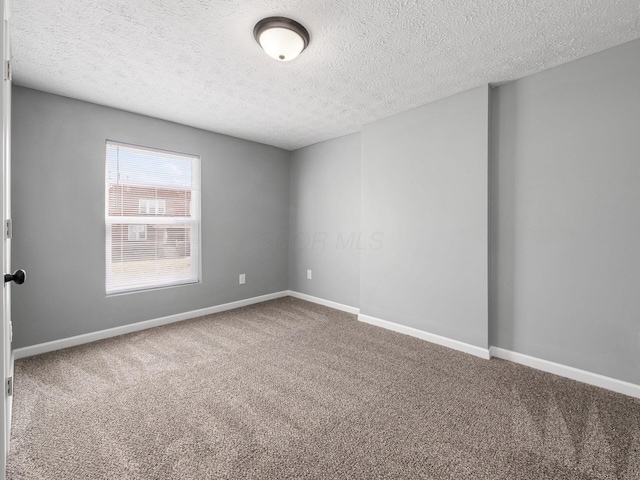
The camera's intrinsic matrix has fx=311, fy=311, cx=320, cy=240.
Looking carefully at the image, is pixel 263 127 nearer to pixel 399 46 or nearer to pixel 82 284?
pixel 399 46

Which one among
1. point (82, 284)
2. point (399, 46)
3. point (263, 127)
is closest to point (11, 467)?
point (82, 284)

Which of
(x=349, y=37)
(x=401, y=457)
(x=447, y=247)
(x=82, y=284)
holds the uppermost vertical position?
(x=349, y=37)

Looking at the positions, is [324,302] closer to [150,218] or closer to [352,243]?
[352,243]

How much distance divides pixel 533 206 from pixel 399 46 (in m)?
1.63

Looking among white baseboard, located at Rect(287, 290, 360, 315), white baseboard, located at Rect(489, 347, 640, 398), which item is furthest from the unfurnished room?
white baseboard, located at Rect(287, 290, 360, 315)

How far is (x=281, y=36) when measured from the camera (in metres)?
1.89

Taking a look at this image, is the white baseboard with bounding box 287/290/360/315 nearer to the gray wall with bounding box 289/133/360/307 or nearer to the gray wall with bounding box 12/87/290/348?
the gray wall with bounding box 289/133/360/307

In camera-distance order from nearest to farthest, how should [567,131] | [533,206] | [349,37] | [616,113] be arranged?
[349,37] → [616,113] → [567,131] → [533,206]

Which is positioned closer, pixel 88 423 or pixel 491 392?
pixel 88 423

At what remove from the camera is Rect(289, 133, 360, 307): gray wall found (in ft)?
13.4

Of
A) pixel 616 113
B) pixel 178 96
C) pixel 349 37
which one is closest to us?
pixel 349 37

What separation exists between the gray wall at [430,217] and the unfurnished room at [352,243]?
0.8 inches

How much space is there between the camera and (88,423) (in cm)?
182

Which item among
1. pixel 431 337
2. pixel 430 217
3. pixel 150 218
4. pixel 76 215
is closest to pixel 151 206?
pixel 150 218
